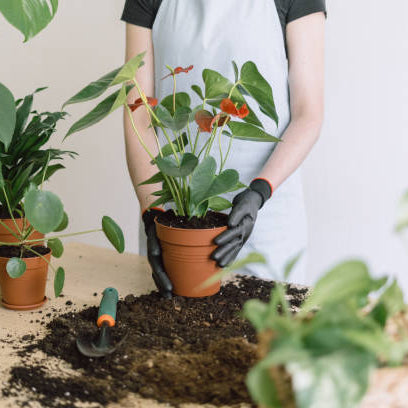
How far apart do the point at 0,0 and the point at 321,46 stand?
0.91 metres

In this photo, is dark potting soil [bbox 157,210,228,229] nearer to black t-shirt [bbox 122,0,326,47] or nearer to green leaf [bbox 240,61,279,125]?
green leaf [bbox 240,61,279,125]

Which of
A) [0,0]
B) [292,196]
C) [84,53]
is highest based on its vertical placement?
[0,0]

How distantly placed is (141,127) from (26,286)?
0.68m

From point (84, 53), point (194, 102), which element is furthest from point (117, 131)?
point (194, 102)

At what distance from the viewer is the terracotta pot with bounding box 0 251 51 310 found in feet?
3.15

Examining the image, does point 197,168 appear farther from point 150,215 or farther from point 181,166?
point 150,215

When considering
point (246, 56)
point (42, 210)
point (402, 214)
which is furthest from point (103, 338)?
point (246, 56)

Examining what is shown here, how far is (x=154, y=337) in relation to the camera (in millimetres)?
837

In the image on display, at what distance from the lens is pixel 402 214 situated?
395 millimetres

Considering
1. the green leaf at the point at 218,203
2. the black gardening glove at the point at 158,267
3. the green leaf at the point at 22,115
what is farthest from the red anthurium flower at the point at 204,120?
the green leaf at the point at 22,115

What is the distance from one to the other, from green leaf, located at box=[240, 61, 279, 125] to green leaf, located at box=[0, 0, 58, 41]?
33 cm

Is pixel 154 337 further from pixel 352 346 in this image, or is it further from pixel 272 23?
pixel 272 23

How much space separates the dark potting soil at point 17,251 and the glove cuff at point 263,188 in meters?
0.47

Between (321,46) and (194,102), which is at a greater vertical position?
(321,46)
